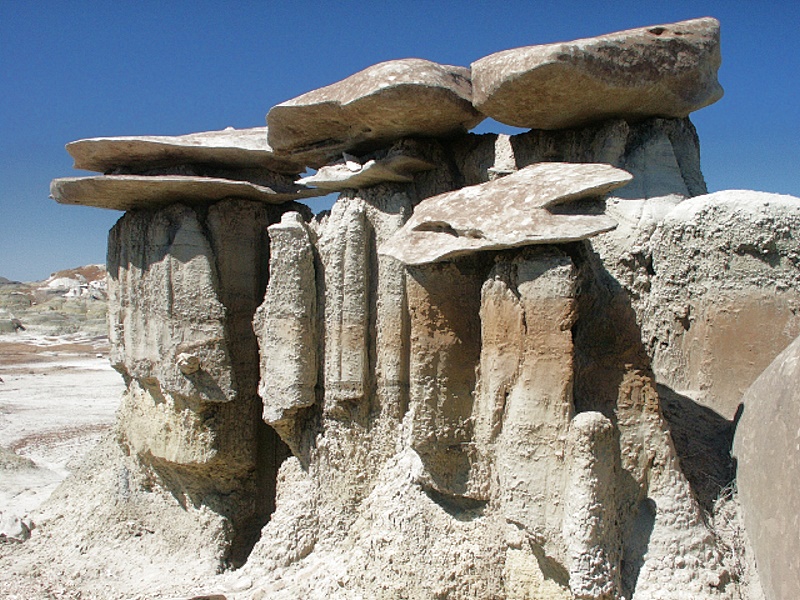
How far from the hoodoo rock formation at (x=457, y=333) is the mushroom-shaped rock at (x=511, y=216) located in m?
0.02

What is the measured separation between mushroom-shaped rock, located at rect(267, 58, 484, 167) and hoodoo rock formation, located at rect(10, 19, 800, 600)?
0.07 feet

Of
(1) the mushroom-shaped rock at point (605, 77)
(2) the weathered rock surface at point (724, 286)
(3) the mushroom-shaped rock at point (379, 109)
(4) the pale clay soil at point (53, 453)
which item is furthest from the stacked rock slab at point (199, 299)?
(2) the weathered rock surface at point (724, 286)

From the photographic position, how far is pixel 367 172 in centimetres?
510

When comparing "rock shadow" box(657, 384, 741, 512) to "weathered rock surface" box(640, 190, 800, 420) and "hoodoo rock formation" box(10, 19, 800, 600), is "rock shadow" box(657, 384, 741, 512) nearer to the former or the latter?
"hoodoo rock formation" box(10, 19, 800, 600)

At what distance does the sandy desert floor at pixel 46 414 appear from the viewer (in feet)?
29.4

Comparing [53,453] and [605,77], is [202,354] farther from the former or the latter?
[53,453]

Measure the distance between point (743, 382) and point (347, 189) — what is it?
2826 millimetres

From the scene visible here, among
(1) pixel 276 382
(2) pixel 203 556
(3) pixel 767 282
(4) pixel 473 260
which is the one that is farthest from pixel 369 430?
(3) pixel 767 282

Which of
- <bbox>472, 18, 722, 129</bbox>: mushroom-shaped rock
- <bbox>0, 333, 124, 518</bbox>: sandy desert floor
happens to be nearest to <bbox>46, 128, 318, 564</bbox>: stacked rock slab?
<bbox>472, 18, 722, 129</bbox>: mushroom-shaped rock

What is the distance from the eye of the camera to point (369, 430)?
527 cm

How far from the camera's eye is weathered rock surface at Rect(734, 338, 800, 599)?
3.24m

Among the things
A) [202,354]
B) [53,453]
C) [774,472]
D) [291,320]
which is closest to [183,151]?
[202,354]

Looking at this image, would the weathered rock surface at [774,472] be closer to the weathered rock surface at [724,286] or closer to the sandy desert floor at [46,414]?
the weathered rock surface at [724,286]

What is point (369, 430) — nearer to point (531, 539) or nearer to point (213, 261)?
point (531, 539)
